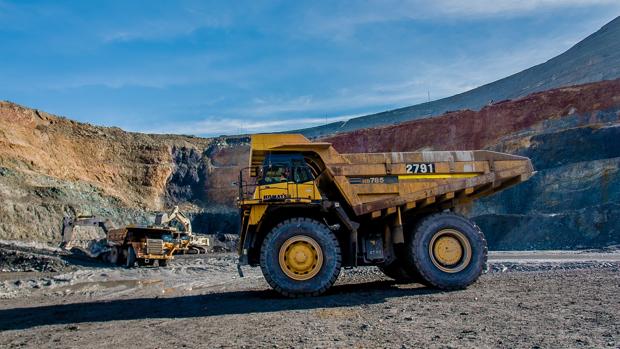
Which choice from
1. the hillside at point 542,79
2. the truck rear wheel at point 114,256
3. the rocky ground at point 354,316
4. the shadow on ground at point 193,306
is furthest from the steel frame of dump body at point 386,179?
the hillside at point 542,79

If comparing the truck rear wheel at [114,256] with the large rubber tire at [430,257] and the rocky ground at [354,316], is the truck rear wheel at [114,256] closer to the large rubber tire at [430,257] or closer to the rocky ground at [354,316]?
the rocky ground at [354,316]

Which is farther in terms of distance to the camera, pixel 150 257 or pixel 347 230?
pixel 150 257

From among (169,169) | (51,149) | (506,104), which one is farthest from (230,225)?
(506,104)

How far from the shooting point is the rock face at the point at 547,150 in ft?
84.8

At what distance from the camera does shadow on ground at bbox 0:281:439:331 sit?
8398mm

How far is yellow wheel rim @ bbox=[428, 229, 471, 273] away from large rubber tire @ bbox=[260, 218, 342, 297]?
182cm

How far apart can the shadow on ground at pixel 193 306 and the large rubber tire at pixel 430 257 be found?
1.11ft

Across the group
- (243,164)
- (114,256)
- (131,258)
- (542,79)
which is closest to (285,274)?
(131,258)

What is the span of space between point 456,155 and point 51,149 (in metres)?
38.7

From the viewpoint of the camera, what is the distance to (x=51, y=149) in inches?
1625

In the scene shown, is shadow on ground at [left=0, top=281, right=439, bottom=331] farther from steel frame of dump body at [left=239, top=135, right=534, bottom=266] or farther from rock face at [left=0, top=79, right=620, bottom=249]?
rock face at [left=0, top=79, right=620, bottom=249]

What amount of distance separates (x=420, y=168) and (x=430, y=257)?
65.7 inches

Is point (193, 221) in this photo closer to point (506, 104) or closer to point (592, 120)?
point (506, 104)

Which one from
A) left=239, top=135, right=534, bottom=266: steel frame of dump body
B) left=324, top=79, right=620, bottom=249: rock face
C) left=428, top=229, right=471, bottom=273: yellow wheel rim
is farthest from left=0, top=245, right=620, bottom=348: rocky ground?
left=324, top=79, right=620, bottom=249: rock face
